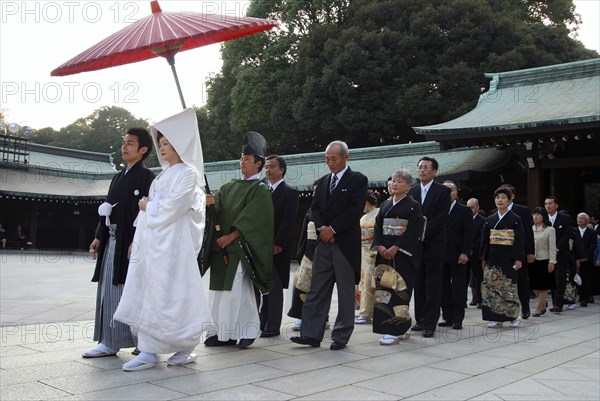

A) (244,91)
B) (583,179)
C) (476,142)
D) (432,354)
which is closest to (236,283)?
(432,354)

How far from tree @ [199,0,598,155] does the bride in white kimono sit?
73.0 ft

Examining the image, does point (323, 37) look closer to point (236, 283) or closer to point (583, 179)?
point (583, 179)

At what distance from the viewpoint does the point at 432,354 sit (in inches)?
211

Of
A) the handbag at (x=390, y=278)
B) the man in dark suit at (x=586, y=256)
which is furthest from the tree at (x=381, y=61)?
the handbag at (x=390, y=278)

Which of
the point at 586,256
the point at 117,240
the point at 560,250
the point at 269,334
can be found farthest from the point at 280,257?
the point at 586,256

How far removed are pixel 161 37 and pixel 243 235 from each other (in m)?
1.92

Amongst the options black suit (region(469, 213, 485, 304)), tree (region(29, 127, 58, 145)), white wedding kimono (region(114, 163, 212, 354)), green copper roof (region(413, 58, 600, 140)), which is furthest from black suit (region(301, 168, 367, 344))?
tree (region(29, 127, 58, 145))

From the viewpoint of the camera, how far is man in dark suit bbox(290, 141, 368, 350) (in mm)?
5484

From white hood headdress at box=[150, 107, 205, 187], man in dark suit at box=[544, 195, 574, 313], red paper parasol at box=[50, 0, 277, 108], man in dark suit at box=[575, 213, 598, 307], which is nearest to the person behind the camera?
red paper parasol at box=[50, 0, 277, 108]

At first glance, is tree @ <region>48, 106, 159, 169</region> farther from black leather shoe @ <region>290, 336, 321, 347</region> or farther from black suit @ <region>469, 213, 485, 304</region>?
black leather shoe @ <region>290, 336, 321, 347</region>

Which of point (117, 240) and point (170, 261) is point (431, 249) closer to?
point (170, 261)

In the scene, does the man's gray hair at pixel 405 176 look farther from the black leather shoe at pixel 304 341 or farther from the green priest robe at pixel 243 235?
the black leather shoe at pixel 304 341

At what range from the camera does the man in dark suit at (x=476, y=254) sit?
910 centimetres

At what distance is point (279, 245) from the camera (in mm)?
6133
